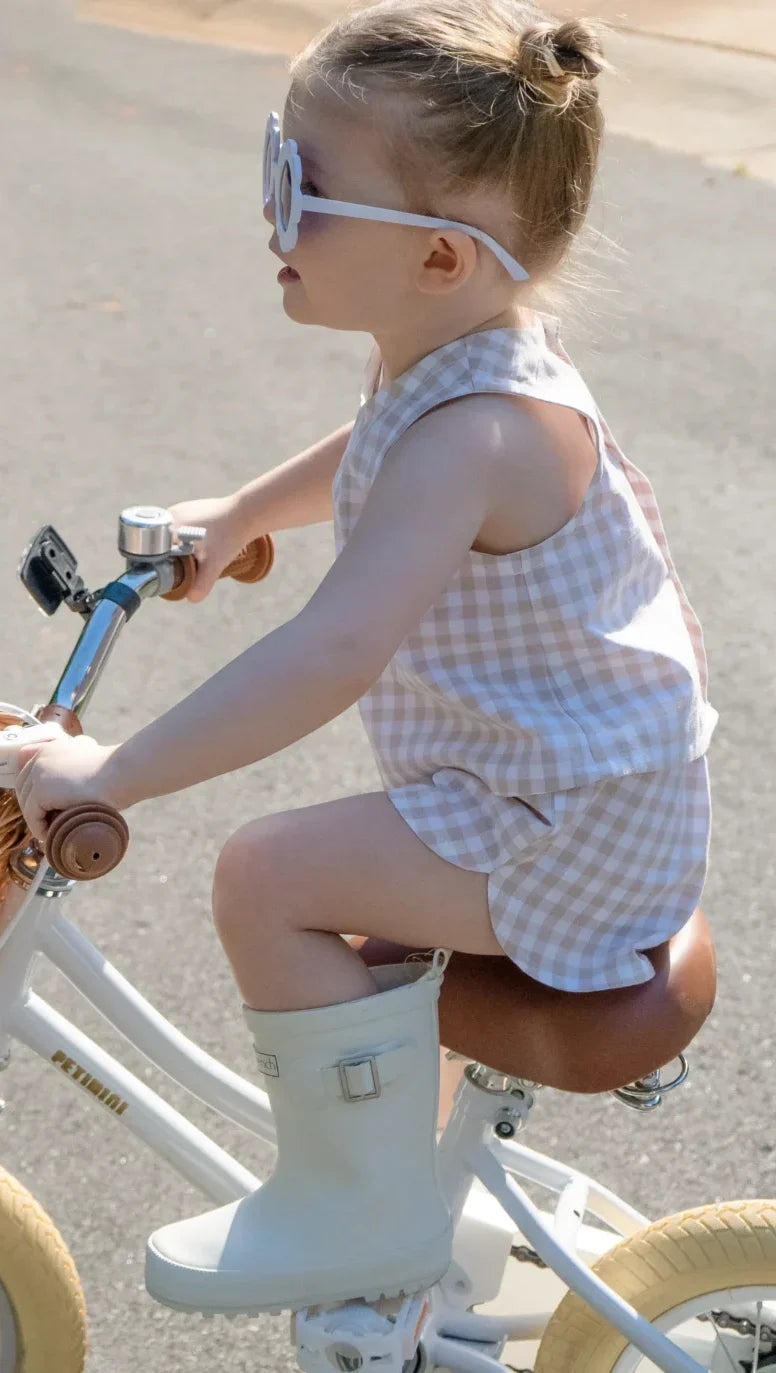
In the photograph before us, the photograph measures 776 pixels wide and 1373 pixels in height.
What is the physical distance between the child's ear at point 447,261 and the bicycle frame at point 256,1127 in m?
0.50

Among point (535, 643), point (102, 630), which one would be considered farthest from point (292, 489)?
point (535, 643)

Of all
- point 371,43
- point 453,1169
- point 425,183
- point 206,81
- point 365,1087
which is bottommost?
point 206,81

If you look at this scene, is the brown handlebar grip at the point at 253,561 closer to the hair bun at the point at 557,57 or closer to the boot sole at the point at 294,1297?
the hair bun at the point at 557,57

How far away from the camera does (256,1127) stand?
6.99ft

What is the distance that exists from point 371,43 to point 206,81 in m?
7.17

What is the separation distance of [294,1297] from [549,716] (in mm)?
659

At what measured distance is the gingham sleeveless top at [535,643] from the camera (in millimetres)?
1767

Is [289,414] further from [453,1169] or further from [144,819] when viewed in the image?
[453,1169]

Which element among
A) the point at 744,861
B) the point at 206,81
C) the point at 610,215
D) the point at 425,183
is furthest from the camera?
the point at 206,81

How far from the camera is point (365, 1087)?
1763mm

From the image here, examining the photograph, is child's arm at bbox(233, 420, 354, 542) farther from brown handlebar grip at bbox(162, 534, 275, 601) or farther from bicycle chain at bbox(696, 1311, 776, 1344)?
bicycle chain at bbox(696, 1311, 776, 1344)

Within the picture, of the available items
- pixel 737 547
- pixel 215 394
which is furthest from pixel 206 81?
pixel 737 547

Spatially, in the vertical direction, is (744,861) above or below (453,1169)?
below

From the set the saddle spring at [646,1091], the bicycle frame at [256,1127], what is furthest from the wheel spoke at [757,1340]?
the saddle spring at [646,1091]
